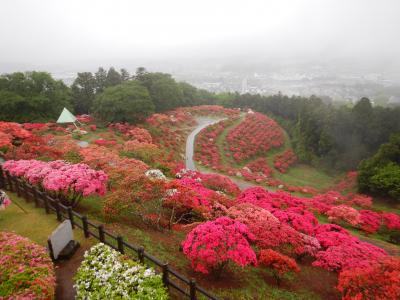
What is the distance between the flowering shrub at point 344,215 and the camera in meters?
22.2

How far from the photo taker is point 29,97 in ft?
141

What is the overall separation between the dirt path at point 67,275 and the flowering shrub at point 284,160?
136 ft

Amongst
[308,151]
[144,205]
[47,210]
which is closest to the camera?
[47,210]

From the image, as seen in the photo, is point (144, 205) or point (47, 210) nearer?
point (47, 210)

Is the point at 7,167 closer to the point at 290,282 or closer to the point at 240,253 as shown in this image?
the point at 240,253

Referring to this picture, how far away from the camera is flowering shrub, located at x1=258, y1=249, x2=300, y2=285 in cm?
1092

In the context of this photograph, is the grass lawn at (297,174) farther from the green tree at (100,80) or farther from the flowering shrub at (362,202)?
the green tree at (100,80)

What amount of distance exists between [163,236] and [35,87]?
4255 cm

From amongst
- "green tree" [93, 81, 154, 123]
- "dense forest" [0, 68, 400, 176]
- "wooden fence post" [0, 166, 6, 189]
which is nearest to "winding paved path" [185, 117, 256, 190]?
"dense forest" [0, 68, 400, 176]

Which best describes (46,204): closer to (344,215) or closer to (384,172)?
(344,215)

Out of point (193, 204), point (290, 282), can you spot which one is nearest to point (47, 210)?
point (193, 204)

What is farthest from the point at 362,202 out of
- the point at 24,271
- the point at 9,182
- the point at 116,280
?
the point at 9,182

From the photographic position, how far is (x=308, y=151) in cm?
5531

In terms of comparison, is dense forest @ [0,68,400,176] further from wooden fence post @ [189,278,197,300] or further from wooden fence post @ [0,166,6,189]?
wooden fence post @ [189,278,197,300]
